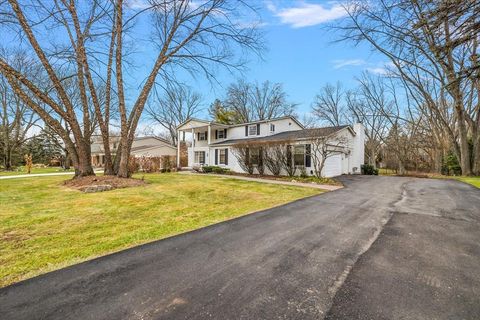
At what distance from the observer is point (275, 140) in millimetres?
15648

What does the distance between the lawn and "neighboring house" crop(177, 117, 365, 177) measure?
7.68 metres

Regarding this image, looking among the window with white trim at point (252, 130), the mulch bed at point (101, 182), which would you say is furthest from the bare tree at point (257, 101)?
the mulch bed at point (101, 182)

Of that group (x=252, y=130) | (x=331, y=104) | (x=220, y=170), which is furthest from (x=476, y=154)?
(x=220, y=170)

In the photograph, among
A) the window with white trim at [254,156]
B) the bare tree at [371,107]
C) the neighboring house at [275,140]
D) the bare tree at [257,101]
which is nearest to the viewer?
the neighboring house at [275,140]

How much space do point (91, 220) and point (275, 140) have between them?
40.6ft

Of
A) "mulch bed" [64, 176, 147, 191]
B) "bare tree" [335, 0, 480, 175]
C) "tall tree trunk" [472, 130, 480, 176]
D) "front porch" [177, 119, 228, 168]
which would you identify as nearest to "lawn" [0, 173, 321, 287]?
"mulch bed" [64, 176, 147, 191]

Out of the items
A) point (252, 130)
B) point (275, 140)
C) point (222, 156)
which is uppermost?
point (252, 130)

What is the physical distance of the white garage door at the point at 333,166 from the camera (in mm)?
15721

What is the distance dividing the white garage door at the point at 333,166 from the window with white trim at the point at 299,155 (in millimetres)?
1679

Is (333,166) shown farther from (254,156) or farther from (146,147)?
(146,147)

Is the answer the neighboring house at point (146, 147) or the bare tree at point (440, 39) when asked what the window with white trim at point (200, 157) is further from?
the bare tree at point (440, 39)

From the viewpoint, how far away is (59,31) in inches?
468

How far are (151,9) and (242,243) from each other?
1268 cm

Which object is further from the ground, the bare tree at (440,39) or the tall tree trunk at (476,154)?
the bare tree at (440,39)
